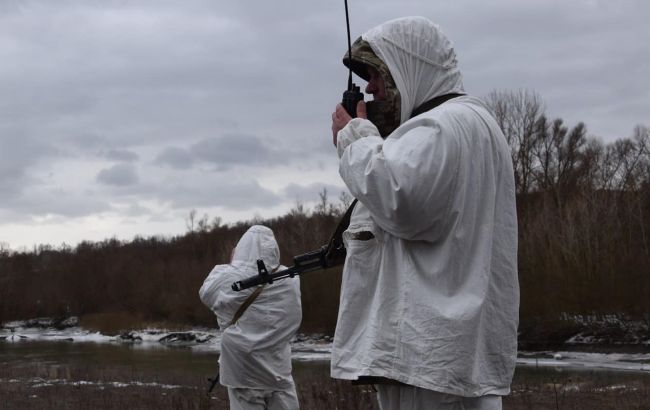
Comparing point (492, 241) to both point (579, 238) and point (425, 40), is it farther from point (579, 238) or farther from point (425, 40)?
point (579, 238)

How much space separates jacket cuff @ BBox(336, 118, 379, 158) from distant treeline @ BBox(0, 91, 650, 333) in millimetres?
40694

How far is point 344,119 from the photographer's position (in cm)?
339

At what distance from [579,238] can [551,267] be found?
239 cm

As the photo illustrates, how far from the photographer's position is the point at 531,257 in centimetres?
4656

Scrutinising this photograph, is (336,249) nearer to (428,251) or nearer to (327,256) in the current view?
(327,256)

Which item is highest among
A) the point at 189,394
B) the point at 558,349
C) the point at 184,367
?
the point at 189,394

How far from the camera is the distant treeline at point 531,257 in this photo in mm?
44188

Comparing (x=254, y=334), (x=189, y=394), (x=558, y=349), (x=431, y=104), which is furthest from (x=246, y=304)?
(x=558, y=349)

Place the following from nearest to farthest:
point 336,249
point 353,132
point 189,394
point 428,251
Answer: point 428,251 < point 353,132 < point 336,249 < point 189,394

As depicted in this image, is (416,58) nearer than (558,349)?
Yes

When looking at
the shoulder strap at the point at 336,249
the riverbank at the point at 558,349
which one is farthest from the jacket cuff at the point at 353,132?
the riverbank at the point at 558,349

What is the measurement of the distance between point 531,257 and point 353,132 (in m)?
44.9

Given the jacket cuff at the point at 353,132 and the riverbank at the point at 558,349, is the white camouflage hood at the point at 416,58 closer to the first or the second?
the jacket cuff at the point at 353,132

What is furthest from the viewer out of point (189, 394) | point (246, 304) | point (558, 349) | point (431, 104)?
point (558, 349)
